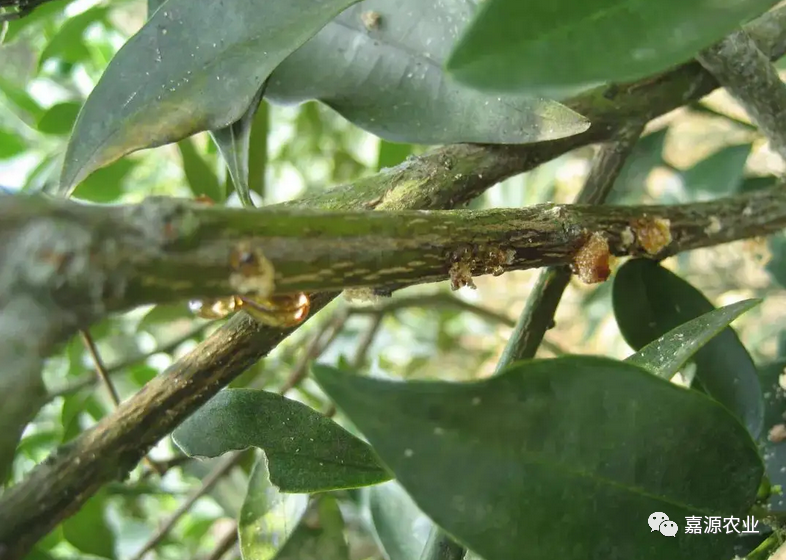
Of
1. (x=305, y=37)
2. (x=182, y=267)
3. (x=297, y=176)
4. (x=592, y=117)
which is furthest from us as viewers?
(x=297, y=176)

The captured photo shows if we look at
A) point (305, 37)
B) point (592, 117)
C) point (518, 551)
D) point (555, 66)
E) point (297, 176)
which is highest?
point (297, 176)

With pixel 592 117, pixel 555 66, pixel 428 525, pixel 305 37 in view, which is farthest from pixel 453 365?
pixel 555 66

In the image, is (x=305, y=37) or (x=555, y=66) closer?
(x=555, y=66)

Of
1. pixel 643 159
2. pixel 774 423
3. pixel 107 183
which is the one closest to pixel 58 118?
pixel 107 183

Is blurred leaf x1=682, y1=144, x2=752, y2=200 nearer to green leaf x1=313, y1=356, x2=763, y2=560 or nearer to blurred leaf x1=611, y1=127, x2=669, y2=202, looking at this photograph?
blurred leaf x1=611, y1=127, x2=669, y2=202

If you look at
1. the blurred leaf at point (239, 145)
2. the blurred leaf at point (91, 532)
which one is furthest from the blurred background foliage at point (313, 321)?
the blurred leaf at point (239, 145)

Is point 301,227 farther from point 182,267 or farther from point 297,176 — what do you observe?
point 297,176

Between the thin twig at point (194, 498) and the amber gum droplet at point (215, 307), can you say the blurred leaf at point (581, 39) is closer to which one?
the amber gum droplet at point (215, 307)

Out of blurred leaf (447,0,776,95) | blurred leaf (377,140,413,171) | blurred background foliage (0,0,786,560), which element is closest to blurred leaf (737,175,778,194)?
blurred background foliage (0,0,786,560)
